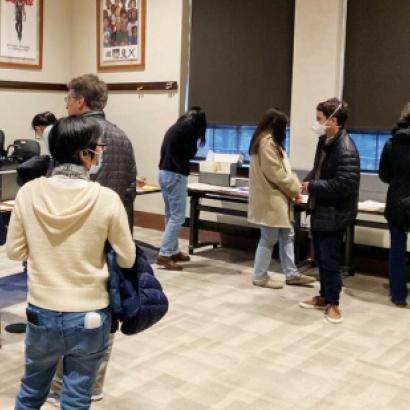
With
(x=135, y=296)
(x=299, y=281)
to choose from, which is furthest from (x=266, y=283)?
(x=135, y=296)

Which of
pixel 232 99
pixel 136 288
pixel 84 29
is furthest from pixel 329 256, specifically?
pixel 84 29

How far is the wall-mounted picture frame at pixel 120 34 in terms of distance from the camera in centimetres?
685

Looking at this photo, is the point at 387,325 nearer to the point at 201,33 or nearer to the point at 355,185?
the point at 355,185

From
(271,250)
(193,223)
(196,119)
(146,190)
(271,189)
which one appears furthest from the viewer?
(193,223)

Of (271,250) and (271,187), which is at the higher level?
(271,187)

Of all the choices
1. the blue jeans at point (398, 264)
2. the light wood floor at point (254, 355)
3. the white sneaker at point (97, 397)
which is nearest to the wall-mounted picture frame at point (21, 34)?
the light wood floor at point (254, 355)

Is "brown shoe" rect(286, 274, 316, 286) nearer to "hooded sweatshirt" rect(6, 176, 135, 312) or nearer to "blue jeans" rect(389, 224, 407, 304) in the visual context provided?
"blue jeans" rect(389, 224, 407, 304)

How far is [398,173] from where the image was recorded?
4203 mm

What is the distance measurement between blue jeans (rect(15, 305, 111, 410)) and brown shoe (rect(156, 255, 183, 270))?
127 inches

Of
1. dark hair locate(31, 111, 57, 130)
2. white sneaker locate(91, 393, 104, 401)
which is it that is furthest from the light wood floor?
dark hair locate(31, 111, 57, 130)

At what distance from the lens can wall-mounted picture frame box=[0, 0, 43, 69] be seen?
6.90 meters

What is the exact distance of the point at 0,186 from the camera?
6.89 m

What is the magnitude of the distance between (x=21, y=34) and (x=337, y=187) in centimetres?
467

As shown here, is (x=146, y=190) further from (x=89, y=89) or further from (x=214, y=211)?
(x=89, y=89)
